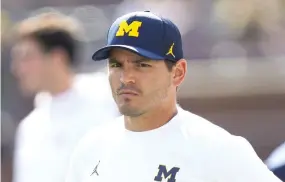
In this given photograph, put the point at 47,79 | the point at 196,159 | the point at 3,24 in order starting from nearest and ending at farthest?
the point at 196,159 → the point at 47,79 → the point at 3,24

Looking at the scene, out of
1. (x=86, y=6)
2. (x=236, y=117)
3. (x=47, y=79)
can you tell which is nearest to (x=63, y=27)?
(x=47, y=79)

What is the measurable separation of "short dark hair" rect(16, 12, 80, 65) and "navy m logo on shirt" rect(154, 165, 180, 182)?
2.73 meters

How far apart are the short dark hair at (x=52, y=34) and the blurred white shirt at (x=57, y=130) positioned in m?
0.35

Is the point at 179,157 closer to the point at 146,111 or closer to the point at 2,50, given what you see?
the point at 146,111

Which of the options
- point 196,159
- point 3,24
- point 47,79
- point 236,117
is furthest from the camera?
point 3,24

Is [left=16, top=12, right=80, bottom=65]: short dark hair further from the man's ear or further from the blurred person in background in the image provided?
the man's ear

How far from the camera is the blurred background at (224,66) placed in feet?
36.8

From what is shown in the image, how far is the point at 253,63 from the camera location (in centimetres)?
1150

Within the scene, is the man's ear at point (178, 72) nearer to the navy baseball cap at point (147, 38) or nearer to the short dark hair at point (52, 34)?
the navy baseball cap at point (147, 38)

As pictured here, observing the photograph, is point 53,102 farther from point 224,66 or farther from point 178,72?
point 224,66

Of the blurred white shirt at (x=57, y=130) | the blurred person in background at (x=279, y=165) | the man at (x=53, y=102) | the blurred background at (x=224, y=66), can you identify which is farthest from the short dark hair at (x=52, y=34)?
the blurred background at (x=224, y=66)

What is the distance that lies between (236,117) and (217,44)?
92cm

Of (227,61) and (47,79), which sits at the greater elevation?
(227,61)

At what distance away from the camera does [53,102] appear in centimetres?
636
